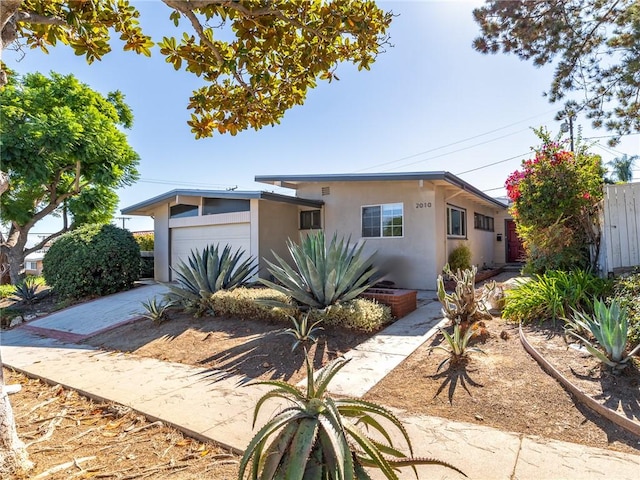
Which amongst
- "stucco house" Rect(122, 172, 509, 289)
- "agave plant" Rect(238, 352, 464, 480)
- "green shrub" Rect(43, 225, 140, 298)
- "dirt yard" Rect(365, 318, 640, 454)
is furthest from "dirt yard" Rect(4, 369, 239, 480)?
"green shrub" Rect(43, 225, 140, 298)

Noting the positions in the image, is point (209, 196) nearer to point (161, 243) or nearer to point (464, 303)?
point (161, 243)

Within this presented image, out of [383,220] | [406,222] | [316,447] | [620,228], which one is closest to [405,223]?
[406,222]

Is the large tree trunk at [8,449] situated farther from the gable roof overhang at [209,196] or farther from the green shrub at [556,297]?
the gable roof overhang at [209,196]

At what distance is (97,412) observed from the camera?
12.5 feet

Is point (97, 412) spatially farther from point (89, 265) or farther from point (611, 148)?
point (611, 148)

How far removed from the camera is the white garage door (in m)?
11.5

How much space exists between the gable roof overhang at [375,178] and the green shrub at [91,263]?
5474 mm

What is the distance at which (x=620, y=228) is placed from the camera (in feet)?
22.0

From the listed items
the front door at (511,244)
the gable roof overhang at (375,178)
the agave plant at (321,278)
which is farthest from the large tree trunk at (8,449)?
the front door at (511,244)

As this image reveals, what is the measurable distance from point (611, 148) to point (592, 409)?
6978 mm

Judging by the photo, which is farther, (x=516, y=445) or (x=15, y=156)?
(x=15, y=156)

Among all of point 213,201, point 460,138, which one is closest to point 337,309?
point 213,201

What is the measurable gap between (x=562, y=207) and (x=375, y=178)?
4.39 metres

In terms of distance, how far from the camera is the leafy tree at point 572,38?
652 cm
